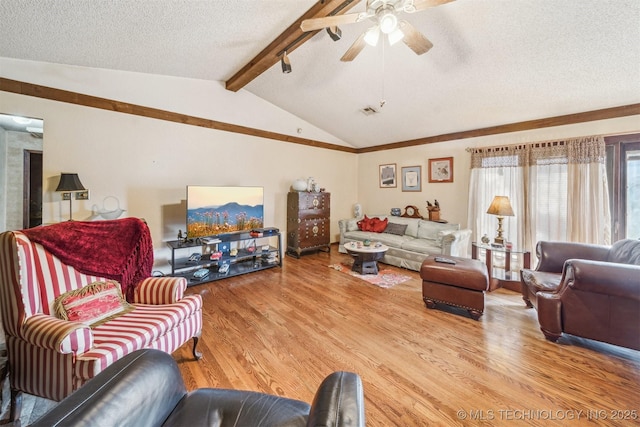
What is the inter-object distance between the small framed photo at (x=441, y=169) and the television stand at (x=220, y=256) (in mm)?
3224

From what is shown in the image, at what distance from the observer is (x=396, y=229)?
16.2 feet

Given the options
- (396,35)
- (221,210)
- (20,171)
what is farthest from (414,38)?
(20,171)

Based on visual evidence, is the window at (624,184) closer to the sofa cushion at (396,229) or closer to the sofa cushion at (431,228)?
the sofa cushion at (431,228)

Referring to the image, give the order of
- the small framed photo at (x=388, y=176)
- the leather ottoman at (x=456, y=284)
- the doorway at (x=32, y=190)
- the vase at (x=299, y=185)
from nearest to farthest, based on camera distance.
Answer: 1. the leather ottoman at (x=456, y=284)
2. the doorway at (x=32, y=190)
3. the vase at (x=299, y=185)
4. the small framed photo at (x=388, y=176)

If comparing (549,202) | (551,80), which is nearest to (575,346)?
(549,202)

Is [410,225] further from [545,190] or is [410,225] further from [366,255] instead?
[545,190]

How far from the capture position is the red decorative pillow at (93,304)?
159cm

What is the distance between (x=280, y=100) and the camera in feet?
14.6

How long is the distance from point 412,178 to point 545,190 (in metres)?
2.14

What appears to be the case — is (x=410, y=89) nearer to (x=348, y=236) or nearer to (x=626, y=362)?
(x=348, y=236)

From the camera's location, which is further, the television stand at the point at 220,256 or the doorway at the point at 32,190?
the television stand at the point at 220,256

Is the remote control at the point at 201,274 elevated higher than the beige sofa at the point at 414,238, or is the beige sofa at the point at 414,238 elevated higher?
the beige sofa at the point at 414,238

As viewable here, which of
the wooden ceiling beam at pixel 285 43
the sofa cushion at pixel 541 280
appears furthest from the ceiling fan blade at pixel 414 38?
the sofa cushion at pixel 541 280

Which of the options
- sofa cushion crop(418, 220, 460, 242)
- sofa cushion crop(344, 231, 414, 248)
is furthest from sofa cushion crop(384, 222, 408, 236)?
sofa cushion crop(418, 220, 460, 242)
